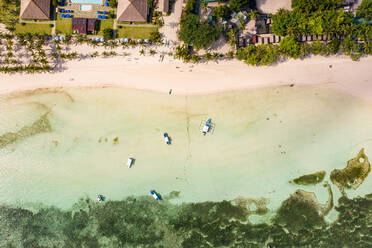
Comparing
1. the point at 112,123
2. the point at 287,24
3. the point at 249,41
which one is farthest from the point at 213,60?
the point at 112,123

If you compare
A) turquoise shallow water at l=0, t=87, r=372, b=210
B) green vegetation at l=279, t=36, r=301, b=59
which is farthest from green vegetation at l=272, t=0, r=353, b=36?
turquoise shallow water at l=0, t=87, r=372, b=210

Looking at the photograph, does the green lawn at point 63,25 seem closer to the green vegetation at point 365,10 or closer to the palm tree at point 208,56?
the palm tree at point 208,56

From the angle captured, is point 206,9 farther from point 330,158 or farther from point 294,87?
point 330,158

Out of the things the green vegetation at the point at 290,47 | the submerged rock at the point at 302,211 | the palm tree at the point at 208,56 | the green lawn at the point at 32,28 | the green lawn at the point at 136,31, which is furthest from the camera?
the submerged rock at the point at 302,211

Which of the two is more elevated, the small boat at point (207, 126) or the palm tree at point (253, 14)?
the palm tree at point (253, 14)

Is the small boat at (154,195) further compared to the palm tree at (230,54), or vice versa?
the small boat at (154,195)

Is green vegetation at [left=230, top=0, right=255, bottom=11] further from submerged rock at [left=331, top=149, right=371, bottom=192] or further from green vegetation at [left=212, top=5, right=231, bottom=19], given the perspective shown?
submerged rock at [left=331, top=149, right=371, bottom=192]

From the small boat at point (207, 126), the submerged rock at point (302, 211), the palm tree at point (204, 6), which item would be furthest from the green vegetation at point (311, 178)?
the palm tree at point (204, 6)

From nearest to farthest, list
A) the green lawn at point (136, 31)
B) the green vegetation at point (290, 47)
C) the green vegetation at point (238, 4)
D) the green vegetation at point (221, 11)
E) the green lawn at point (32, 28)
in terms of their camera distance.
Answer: the green vegetation at point (238, 4), the green vegetation at point (290, 47), the green vegetation at point (221, 11), the green lawn at point (136, 31), the green lawn at point (32, 28)
